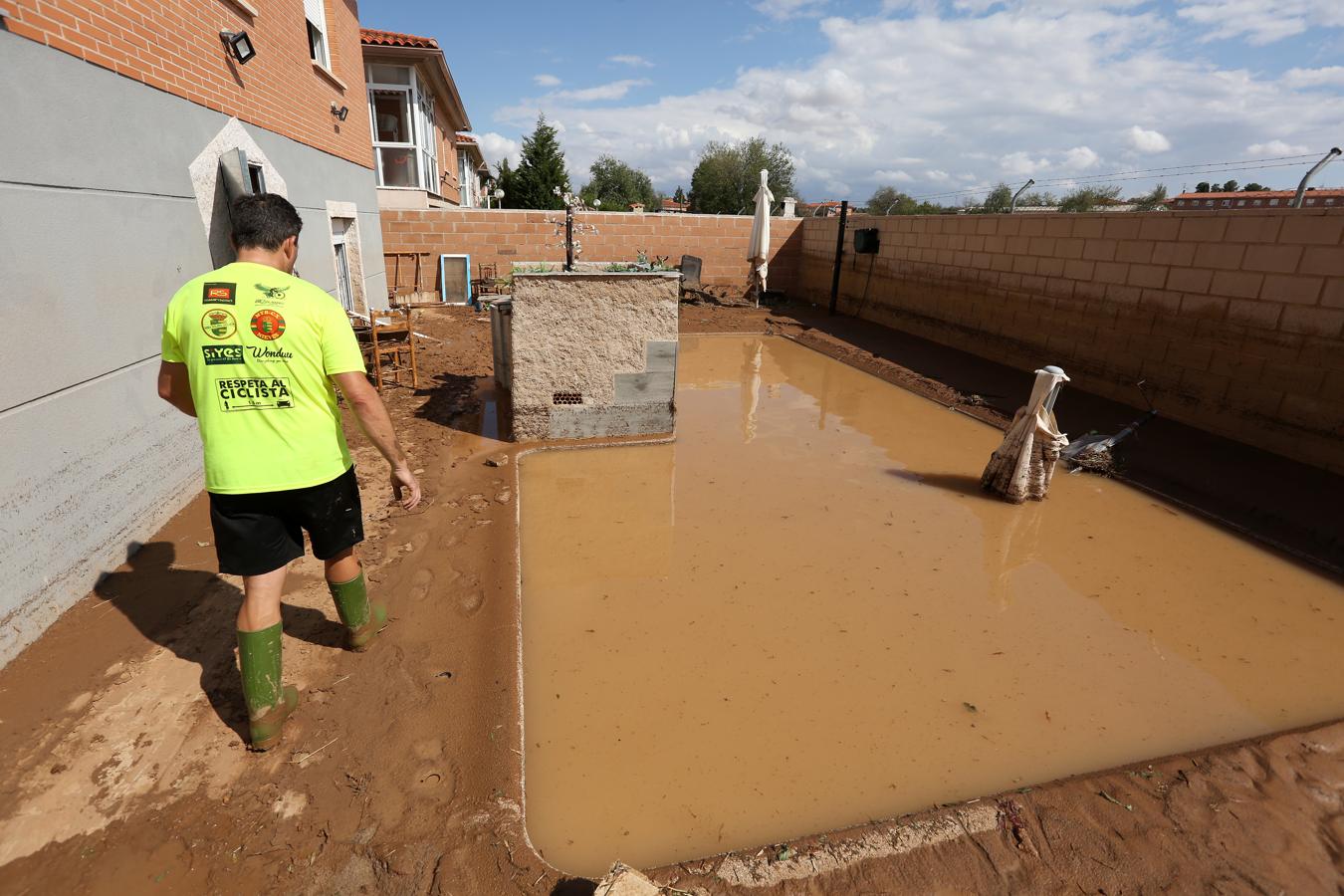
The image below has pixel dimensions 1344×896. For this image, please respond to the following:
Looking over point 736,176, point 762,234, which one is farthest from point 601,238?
point 736,176

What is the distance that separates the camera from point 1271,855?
2281 mm

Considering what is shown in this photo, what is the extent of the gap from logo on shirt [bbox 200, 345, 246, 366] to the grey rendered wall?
1439 mm

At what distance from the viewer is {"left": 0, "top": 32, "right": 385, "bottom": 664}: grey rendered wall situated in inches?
114

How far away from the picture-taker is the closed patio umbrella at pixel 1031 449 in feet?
15.8

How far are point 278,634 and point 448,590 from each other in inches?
48.6

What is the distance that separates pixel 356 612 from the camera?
118 inches

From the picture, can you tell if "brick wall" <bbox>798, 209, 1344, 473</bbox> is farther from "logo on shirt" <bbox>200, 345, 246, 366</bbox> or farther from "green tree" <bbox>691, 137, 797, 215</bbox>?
"green tree" <bbox>691, 137, 797, 215</bbox>

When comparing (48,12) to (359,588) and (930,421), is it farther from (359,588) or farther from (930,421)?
(930,421)

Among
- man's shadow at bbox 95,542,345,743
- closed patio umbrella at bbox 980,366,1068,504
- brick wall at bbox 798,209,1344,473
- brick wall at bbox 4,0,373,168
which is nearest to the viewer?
man's shadow at bbox 95,542,345,743

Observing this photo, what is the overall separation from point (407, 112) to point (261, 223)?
14.8 metres

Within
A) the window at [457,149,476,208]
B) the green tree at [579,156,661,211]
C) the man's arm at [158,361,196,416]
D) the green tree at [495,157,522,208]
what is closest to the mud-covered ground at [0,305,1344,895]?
the man's arm at [158,361,196,416]

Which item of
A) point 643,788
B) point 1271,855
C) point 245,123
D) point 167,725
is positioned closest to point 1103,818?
point 1271,855

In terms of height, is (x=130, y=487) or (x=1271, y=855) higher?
→ (x=130, y=487)

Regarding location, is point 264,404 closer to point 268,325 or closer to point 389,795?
point 268,325
